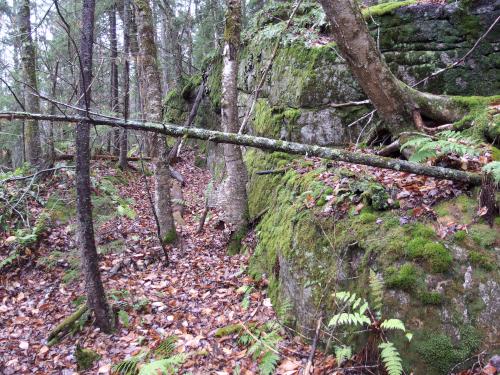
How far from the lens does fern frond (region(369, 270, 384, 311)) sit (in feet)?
10.6

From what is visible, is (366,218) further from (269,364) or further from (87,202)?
(87,202)

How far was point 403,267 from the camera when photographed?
11.2 ft

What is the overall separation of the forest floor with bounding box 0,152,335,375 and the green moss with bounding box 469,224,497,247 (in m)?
1.83

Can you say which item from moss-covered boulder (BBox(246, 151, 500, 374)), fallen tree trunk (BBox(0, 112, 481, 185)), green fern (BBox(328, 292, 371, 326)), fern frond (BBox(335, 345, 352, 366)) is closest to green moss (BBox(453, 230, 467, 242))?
A: moss-covered boulder (BBox(246, 151, 500, 374))

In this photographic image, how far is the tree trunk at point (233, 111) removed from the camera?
702cm

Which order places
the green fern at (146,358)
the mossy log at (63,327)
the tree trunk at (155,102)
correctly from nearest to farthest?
the green fern at (146,358)
the mossy log at (63,327)
the tree trunk at (155,102)

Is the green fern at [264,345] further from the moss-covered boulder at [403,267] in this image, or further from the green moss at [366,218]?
the green moss at [366,218]

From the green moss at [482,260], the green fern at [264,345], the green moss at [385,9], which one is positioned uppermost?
the green moss at [385,9]

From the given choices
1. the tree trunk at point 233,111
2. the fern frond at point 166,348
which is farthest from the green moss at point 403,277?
the tree trunk at point 233,111

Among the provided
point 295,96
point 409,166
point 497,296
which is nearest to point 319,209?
point 409,166

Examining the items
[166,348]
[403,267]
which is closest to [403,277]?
[403,267]

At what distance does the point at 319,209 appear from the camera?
4.77 metres

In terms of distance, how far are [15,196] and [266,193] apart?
5629mm

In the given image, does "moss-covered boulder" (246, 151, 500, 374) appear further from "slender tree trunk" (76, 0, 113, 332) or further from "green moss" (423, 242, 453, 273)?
"slender tree trunk" (76, 0, 113, 332)
